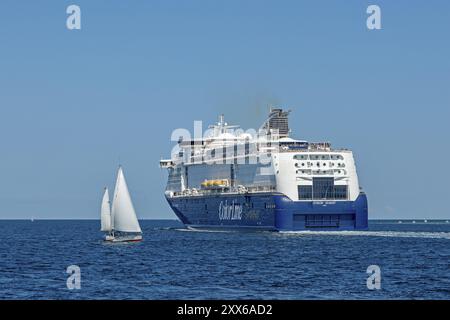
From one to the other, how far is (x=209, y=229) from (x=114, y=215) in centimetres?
3560

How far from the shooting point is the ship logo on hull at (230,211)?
100m

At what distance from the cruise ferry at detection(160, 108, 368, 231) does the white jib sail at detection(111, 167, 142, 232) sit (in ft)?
62.1

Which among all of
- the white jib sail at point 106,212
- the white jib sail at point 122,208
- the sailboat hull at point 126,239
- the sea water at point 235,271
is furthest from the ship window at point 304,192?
the white jib sail at point 106,212

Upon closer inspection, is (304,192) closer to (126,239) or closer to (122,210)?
(126,239)

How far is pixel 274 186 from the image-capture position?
9200cm

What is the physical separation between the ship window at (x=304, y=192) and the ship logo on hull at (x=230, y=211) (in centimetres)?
1149

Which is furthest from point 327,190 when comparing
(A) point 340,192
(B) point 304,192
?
(B) point 304,192

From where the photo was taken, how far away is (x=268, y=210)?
91812 millimetres

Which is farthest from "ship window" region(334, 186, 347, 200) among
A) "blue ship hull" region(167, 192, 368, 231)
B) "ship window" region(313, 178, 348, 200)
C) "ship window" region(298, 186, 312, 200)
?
"ship window" region(298, 186, 312, 200)

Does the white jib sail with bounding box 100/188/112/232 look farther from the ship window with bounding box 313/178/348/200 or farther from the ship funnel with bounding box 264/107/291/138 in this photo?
the ship funnel with bounding box 264/107/291/138

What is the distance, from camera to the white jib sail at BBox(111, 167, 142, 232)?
75.1 m

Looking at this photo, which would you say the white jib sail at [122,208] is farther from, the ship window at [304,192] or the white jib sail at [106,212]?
the ship window at [304,192]

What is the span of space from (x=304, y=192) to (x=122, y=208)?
74.6 ft
